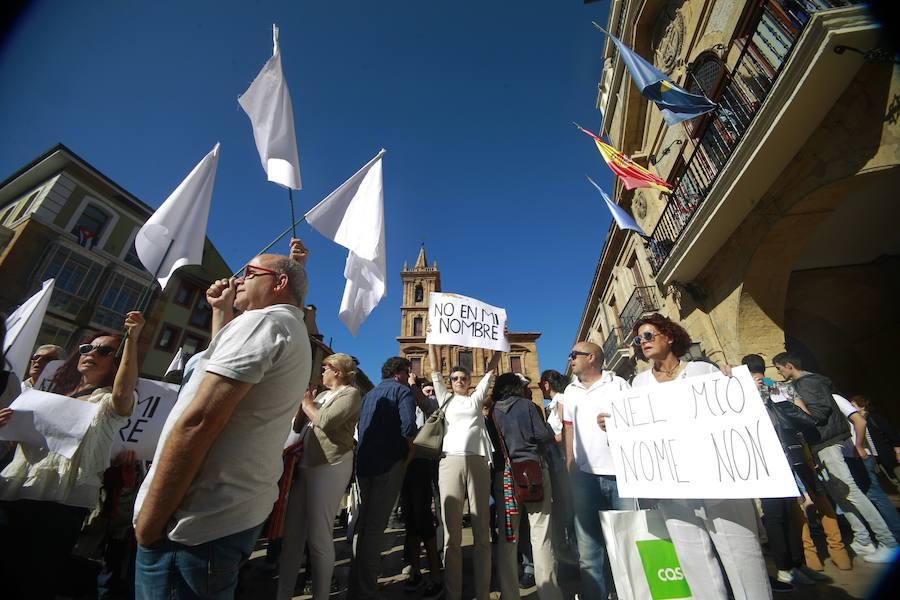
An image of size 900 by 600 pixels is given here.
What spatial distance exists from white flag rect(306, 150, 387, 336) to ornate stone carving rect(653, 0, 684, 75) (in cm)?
994

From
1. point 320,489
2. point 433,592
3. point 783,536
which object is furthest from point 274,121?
point 783,536

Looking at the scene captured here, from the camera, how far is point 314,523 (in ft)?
8.23

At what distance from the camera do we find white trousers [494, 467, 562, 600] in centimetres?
250

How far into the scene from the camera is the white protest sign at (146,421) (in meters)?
2.83

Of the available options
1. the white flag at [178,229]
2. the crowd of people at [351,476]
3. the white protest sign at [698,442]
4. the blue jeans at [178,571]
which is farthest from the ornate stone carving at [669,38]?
the blue jeans at [178,571]

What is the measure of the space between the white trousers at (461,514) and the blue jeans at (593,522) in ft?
2.42

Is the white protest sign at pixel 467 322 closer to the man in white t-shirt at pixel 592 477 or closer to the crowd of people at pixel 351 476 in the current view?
the crowd of people at pixel 351 476

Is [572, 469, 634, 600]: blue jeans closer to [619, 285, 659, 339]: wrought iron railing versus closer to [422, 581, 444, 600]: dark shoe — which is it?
[422, 581, 444, 600]: dark shoe

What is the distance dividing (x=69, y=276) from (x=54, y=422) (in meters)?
18.9

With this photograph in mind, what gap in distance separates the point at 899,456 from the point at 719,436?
6.27 m

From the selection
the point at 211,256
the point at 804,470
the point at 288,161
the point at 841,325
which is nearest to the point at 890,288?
the point at 841,325

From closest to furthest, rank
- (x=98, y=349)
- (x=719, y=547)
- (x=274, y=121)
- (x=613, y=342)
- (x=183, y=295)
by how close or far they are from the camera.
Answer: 1. (x=719, y=547)
2. (x=98, y=349)
3. (x=274, y=121)
4. (x=613, y=342)
5. (x=183, y=295)

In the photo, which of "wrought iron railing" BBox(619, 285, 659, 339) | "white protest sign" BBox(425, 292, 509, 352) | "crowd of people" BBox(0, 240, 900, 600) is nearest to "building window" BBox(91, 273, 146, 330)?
"crowd of people" BBox(0, 240, 900, 600)

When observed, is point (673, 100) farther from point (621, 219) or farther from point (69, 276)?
point (69, 276)
